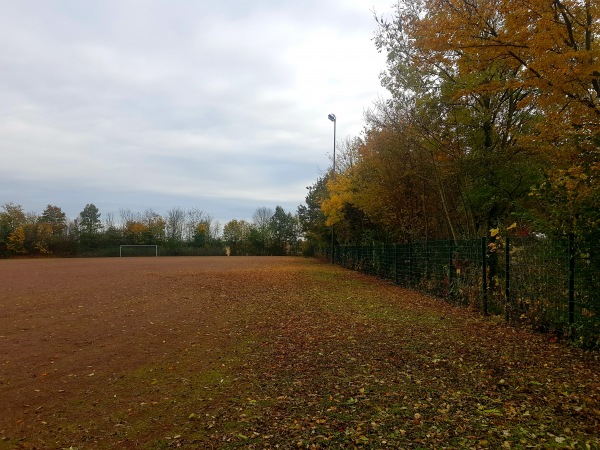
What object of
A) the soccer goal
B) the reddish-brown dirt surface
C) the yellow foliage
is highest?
the yellow foliage

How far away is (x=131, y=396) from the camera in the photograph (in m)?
4.79

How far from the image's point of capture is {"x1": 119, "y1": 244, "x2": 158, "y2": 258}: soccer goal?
214ft

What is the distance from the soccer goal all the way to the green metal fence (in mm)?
58954

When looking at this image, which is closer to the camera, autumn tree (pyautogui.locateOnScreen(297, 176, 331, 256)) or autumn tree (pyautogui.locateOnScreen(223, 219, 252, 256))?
autumn tree (pyautogui.locateOnScreen(297, 176, 331, 256))

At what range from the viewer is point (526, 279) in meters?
8.10

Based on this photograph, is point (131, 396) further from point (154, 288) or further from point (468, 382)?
point (154, 288)

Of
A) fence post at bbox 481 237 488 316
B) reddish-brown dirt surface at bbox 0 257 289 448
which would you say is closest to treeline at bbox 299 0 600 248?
fence post at bbox 481 237 488 316

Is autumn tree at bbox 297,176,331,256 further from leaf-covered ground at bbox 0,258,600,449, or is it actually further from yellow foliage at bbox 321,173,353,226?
leaf-covered ground at bbox 0,258,600,449

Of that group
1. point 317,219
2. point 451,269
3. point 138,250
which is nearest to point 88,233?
point 138,250

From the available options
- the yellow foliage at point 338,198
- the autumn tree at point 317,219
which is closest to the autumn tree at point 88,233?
the autumn tree at point 317,219

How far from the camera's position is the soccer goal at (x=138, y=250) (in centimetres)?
6525

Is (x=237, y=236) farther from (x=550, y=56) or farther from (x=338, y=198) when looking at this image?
(x=550, y=56)

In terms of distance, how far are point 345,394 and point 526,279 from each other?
5088 millimetres

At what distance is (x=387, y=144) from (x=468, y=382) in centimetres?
1296
